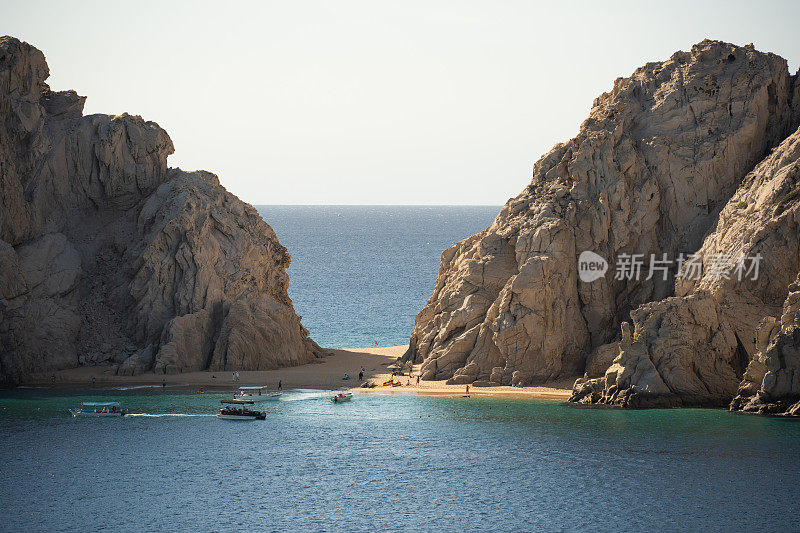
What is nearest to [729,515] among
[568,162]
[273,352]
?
[568,162]

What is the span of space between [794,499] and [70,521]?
132 feet

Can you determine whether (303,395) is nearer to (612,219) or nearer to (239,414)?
(239,414)

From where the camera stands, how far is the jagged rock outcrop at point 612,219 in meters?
82.4

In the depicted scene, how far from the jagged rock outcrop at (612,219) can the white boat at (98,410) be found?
87.6 ft

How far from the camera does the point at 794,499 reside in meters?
54.8

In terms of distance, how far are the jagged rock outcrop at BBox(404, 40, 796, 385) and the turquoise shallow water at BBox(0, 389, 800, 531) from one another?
711 centimetres

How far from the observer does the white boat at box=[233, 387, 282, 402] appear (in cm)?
8088

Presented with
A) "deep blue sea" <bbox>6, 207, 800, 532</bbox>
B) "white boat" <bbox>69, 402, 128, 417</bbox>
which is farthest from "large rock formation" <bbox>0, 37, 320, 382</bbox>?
"white boat" <bbox>69, 402, 128, 417</bbox>

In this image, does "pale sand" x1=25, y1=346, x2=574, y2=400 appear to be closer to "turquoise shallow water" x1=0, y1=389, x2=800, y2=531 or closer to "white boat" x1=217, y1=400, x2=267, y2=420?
"turquoise shallow water" x1=0, y1=389, x2=800, y2=531

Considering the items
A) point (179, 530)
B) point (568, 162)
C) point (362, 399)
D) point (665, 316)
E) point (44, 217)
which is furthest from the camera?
point (44, 217)

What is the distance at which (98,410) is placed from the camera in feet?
249

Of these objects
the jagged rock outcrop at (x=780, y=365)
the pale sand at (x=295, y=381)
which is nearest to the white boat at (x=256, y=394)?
the pale sand at (x=295, y=381)

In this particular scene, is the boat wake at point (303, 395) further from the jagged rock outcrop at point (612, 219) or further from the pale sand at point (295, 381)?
the jagged rock outcrop at point (612, 219)

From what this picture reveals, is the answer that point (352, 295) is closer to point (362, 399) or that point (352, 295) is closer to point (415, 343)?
point (415, 343)
